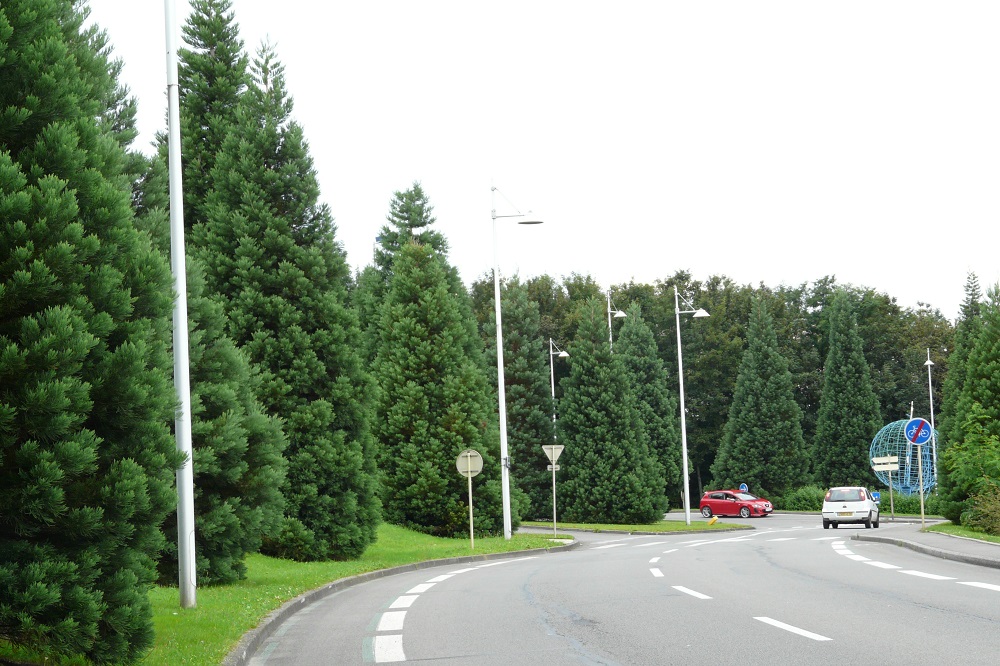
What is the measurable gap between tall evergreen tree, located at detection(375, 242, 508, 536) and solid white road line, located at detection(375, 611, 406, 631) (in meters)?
22.0

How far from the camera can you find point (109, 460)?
8.33 meters

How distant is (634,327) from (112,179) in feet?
229

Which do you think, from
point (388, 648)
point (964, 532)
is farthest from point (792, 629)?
point (964, 532)

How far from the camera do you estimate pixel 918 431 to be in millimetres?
26812

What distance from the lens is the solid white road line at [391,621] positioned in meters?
11.2

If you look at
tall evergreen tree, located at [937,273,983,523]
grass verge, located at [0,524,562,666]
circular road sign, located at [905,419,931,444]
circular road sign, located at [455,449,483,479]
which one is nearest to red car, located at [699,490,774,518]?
tall evergreen tree, located at [937,273,983,523]

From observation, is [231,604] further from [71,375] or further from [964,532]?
[964,532]

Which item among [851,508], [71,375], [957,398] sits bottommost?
[851,508]

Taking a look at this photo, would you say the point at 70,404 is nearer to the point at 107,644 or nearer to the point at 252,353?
the point at 107,644

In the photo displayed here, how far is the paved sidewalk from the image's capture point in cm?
1812

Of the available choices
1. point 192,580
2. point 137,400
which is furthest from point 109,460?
point 192,580

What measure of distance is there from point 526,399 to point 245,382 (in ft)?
146

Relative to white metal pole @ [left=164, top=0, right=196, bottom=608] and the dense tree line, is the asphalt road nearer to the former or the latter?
white metal pole @ [left=164, top=0, right=196, bottom=608]

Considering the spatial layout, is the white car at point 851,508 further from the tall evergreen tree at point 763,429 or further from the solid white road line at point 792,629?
the solid white road line at point 792,629
